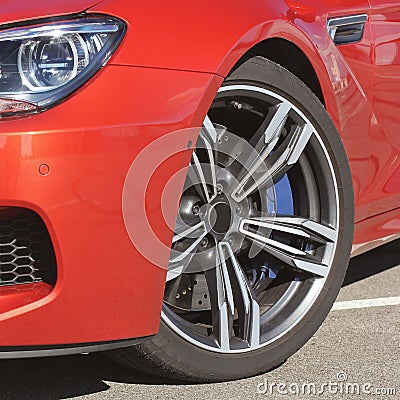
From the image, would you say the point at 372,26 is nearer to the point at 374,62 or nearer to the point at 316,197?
the point at 374,62

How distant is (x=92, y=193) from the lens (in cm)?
227

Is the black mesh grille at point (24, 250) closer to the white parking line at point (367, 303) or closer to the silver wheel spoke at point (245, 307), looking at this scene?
the silver wheel spoke at point (245, 307)

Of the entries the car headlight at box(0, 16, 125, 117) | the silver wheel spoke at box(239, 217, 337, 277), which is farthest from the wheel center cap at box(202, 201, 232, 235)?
the car headlight at box(0, 16, 125, 117)

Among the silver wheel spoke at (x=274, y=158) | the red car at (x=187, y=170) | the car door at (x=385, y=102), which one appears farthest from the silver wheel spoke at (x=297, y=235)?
the car door at (x=385, y=102)

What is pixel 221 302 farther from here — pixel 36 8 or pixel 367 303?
pixel 367 303

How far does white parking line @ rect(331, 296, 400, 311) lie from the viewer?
12.0 feet

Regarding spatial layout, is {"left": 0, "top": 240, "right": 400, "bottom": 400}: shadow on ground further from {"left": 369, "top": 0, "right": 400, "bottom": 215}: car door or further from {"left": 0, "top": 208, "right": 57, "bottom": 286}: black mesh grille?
{"left": 369, "top": 0, "right": 400, "bottom": 215}: car door

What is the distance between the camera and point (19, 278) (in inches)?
94.5

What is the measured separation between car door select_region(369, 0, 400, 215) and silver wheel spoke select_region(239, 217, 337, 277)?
404 millimetres

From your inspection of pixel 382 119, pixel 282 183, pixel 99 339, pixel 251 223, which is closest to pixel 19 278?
pixel 99 339

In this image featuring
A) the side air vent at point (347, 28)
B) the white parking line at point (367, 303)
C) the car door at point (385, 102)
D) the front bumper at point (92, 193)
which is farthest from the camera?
the white parking line at point (367, 303)

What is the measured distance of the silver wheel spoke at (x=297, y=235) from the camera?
293 cm

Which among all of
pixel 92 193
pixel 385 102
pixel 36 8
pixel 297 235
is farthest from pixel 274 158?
pixel 36 8

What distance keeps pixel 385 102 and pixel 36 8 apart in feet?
4.72
